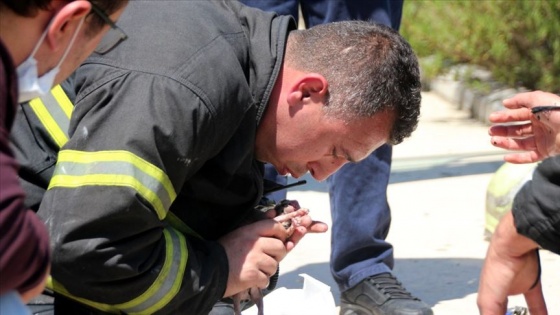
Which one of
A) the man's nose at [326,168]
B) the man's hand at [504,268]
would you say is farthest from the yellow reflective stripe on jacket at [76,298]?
the man's hand at [504,268]

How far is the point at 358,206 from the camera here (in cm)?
384

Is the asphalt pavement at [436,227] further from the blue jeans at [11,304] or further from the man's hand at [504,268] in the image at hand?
the blue jeans at [11,304]

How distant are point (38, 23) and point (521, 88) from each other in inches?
274

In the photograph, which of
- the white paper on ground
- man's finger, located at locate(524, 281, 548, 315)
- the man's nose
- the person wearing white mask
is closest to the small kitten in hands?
the man's nose

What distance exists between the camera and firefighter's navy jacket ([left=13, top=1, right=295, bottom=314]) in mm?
2396

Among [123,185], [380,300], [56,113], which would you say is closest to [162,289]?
[123,185]

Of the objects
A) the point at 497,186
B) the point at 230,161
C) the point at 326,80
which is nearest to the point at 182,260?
the point at 230,161

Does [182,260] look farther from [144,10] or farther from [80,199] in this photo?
[144,10]

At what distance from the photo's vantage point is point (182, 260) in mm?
2604

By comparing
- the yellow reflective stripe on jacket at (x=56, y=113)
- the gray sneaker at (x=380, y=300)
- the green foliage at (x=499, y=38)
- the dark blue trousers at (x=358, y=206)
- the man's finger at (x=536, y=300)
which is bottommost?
the green foliage at (x=499, y=38)

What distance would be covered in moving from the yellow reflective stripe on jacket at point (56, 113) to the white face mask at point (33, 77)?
828mm

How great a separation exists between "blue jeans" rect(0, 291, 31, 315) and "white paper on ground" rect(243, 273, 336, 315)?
5.40 ft

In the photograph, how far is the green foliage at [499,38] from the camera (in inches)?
309

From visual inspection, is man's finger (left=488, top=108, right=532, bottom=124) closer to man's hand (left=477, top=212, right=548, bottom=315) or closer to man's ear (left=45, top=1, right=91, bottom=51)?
man's hand (left=477, top=212, right=548, bottom=315)
